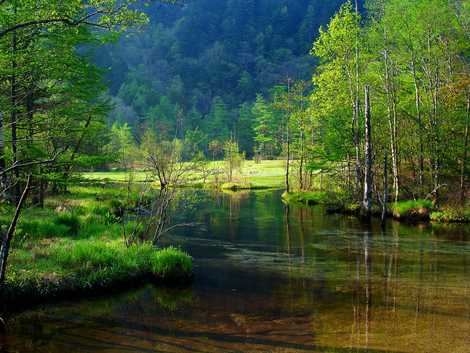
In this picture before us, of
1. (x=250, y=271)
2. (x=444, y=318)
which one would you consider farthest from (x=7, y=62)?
(x=444, y=318)

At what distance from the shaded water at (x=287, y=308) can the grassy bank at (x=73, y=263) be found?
70 cm

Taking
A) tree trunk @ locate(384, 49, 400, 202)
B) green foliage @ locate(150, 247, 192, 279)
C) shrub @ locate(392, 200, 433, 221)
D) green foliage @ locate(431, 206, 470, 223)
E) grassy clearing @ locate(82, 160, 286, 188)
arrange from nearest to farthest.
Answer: green foliage @ locate(150, 247, 192, 279) → green foliage @ locate(431, 206, 470, 223) → shrub @ locate(392, 200, 433, 221) → tree trunk @ locate(384, 49, 400, 202) → grassy clearing @ locate(82, 160, 286, 188)

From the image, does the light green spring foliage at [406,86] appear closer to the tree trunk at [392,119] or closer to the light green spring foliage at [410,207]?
the tree trunk at [392,119]

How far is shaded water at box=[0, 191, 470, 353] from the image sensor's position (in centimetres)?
919

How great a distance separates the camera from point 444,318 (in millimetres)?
10547

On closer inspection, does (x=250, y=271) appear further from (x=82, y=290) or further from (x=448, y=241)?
(x=448, y=241)

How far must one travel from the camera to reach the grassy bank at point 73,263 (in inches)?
453

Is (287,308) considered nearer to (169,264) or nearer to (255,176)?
(169,264)

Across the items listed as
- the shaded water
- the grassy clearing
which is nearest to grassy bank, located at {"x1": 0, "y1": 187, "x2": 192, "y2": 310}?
the shaded water

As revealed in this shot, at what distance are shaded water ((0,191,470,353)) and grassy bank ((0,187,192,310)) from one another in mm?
696

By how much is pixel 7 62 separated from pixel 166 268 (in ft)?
33.7

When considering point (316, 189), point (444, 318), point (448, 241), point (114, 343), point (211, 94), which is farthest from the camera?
point (211, 94)

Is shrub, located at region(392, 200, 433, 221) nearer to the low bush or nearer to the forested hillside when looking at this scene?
the low bush

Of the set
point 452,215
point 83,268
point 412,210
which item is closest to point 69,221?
point 83,268
